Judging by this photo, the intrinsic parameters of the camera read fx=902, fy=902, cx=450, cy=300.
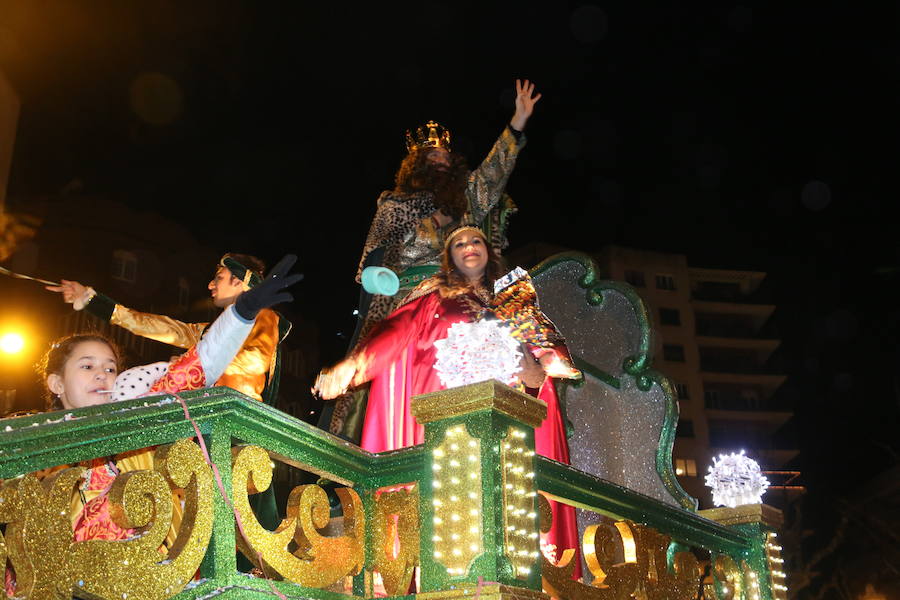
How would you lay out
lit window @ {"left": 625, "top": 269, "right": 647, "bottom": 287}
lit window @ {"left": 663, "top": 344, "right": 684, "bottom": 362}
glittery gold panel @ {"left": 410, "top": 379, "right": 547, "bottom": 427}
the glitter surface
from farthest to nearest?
lit window @ {"left": 663, "top": 344, "right": 684, "bottom": 362} → lit window @ {"left": 625, "top": 269, "right": 647, "bottom": 287} → the glitter surface → glittery gold panel @ {"left": 410, "top": 379, "right": 547, "bottom": 427}

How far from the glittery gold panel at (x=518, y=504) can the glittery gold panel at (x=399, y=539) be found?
0.36 meters

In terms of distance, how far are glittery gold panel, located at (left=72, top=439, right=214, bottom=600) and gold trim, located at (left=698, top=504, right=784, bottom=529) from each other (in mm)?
3505

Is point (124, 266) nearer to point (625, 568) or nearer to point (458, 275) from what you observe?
point (458, 275)

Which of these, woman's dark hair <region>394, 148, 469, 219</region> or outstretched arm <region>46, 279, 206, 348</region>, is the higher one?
woman's dark hair <region>394, 148, 469, 219</region>

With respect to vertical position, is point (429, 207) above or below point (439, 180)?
Result: below

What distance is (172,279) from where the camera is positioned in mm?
22391

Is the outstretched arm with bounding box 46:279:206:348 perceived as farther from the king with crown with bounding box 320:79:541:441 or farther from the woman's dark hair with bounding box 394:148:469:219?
the woman's dark hair with bounding box 394:148:469:219

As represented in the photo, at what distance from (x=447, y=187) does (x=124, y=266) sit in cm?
1718

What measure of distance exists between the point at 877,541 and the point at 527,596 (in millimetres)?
28679

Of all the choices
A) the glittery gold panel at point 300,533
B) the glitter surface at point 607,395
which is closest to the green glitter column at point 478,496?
the glittery gold panel at point 300,533

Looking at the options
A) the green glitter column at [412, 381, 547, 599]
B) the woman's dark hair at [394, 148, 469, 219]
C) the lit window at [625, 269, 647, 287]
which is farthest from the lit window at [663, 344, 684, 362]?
the green glitter column at [412, 381, 547, 599]

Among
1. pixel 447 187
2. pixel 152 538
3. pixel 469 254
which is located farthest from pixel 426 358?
pixel 152 538

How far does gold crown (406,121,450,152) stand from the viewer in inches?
271

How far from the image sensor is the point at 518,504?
123 inches
